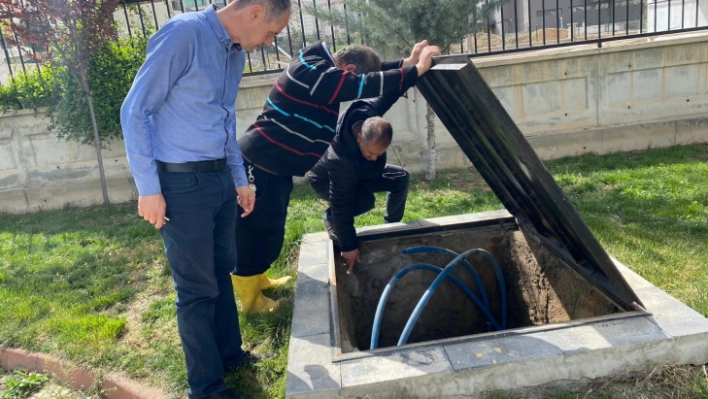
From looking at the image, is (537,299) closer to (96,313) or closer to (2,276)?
(96,313)

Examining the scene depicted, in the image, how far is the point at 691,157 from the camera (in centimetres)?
734

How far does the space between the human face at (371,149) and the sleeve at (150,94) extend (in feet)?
4.43

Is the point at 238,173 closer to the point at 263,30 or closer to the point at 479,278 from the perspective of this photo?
the point at 263,30

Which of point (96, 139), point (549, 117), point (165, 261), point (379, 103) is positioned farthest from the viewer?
point (549, 117)

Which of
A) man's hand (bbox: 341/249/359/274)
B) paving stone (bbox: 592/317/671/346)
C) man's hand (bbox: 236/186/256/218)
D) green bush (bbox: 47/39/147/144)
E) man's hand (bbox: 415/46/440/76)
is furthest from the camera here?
green bush (bbox: 47/39/147/144)

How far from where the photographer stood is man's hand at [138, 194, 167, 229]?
7.89 feet

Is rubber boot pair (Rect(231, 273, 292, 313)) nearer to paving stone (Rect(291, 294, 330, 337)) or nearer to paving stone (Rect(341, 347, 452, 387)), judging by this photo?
paving stone (Rect(291, 294, 330, 337))

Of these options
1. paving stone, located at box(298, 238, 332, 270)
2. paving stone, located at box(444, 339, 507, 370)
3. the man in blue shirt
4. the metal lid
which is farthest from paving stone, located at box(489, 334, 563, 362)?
paving stone, located at box(298, 238, 332, 270)

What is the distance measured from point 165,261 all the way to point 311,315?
257 cm

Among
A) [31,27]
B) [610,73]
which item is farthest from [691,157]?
[31,27]

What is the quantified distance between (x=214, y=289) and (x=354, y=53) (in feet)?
5.19

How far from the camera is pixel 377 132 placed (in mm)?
3414

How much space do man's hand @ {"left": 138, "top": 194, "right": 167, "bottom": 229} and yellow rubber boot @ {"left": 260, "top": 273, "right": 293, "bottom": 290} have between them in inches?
67.0

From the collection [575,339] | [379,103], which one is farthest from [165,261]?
[575,339]
